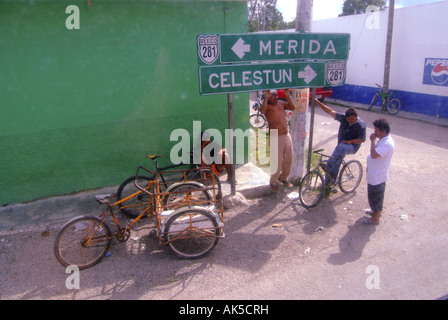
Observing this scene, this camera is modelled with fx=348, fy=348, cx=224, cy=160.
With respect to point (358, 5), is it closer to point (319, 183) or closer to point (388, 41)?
point (388, 41)

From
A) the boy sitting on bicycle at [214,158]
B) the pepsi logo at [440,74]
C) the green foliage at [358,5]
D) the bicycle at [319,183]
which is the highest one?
the green foliage at [358,5]

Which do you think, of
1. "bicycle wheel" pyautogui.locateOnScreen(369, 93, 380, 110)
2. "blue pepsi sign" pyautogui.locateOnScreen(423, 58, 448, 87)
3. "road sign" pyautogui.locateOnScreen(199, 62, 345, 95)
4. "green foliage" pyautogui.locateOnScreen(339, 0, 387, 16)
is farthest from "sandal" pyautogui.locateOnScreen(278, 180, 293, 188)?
"green foliage" pyautogui.locateOnScreen(339, 0, 387, 16)

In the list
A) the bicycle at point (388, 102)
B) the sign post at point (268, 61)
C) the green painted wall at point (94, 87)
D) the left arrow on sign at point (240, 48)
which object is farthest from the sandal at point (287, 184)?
the bicycle at point (388, 102)

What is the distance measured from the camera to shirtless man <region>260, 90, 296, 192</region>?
19.8 ft

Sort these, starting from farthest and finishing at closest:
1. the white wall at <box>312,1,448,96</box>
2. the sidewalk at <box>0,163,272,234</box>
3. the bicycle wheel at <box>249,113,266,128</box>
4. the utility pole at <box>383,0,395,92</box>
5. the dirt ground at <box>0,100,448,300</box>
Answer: the utility pole at <box>383,0,395,92</box>
the white wall at <box>312,1,448,96</box>
the bicycle wheel at <box>249,113,266,128</box>
the sidewalk at <box>0,163,272,234</box>
the dirt ground at <box>0,100,448,300</box>

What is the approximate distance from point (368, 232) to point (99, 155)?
15.1 feet

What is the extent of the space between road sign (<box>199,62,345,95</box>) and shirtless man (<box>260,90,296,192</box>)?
387 mm

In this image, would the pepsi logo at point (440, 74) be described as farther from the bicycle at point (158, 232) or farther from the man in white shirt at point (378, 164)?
the bicycle at point (158, 232)

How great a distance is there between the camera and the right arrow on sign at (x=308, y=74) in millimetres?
5637

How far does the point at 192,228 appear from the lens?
172 inches

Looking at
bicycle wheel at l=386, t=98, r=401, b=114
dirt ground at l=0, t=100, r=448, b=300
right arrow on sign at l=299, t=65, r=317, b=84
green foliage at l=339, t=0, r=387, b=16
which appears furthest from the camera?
green foliage at l=339, t=0, r=387, b=16

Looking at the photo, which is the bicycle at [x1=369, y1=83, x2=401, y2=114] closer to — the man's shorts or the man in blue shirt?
the man in blue shirt

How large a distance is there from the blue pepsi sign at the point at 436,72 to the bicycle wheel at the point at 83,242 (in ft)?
39.8

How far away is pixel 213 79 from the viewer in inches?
198
